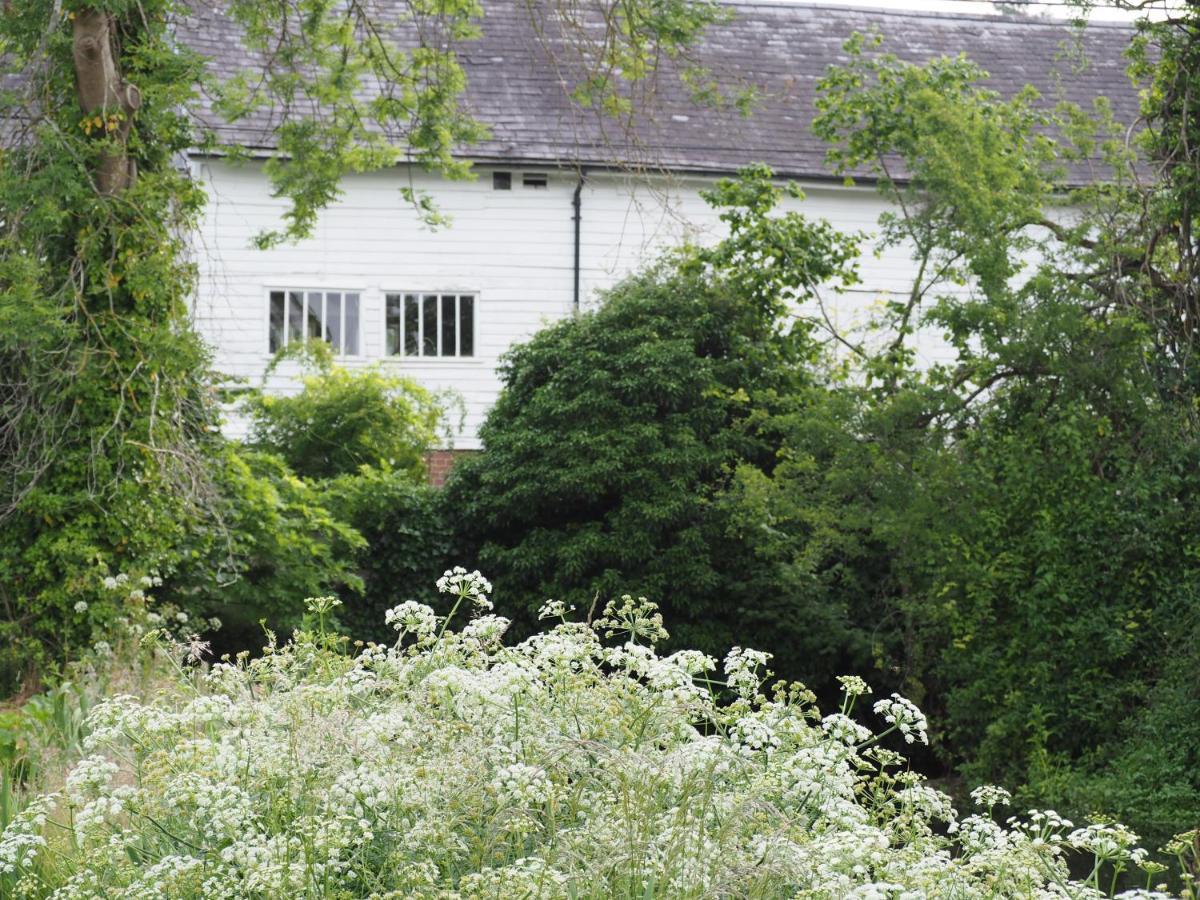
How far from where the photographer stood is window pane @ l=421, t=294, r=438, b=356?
19.9 meters

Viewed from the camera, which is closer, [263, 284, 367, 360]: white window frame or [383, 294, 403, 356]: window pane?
[263, 284, 367, 360]: white window frame

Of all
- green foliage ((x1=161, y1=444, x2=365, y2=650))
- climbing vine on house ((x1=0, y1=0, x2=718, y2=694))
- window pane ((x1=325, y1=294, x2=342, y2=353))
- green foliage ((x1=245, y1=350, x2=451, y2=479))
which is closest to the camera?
climbing vine on house ((x1=0, y1=0, x2=718, y2=694))

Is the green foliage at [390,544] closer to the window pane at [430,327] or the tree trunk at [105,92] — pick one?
the tree trunk at [105,92]

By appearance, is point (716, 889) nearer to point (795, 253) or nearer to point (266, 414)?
point (795, 253)

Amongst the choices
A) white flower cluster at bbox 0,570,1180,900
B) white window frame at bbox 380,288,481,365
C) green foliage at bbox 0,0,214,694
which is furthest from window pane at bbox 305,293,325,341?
white flower cluster at bbox 0,570,1180,900

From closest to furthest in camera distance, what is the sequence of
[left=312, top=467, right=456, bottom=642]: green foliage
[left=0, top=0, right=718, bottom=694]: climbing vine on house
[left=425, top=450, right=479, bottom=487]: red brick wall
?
[left=0, top=0, right=718, bottom=694]: climbing vine on house, [left=312, top=467, right=456, bottom=642]: green foliage, [left=425, top=450, right=479, bottom=487]: red brick wall

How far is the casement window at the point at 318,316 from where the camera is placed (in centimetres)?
1959

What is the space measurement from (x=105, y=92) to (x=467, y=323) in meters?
9.67

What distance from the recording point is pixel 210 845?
4047 mm

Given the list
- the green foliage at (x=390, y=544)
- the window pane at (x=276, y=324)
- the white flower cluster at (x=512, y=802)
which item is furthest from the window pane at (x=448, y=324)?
the white flower cluster at (x=512, y=802)

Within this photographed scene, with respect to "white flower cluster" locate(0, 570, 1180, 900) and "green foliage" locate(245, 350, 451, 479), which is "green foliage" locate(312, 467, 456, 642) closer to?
"green foliage" locate(245, 350, 451, 479)

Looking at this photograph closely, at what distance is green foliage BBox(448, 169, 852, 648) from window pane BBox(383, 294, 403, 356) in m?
5.19

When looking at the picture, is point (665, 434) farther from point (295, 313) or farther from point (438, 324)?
point (295, 313)

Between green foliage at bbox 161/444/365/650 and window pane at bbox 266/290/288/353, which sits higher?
window pane at bbox 266/290/288/353
